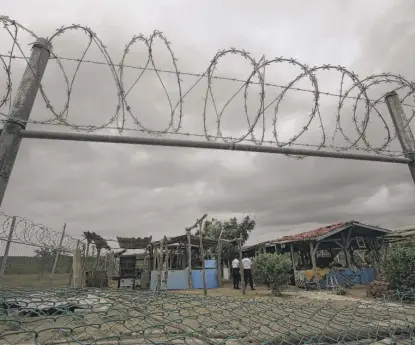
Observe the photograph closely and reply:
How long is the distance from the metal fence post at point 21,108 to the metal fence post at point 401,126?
187 inches

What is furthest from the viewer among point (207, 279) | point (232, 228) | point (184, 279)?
point (232, 228)

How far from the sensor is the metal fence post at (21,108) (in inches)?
111

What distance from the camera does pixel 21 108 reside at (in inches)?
118

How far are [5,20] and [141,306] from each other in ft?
10.2

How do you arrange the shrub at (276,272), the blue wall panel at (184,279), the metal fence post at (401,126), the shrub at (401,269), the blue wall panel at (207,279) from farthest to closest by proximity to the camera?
the blue wall panel at (207,279)
the blue wall panel at (184,279)
the shrub at (276,272)
the shrub at (401,269)
the metal fence post at (401,126)

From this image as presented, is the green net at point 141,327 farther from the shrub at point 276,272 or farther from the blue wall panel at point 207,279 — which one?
the blue wall panel at point 207,279

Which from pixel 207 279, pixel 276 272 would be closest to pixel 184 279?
pixel 207 279

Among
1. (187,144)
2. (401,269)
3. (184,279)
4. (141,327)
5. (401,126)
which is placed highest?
(401,126)

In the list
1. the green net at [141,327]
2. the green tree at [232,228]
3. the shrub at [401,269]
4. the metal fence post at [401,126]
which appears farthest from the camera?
the green tree at [232,228]

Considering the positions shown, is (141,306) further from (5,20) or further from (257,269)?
(257,269)

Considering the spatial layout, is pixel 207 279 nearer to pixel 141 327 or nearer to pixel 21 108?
pixel 141 327

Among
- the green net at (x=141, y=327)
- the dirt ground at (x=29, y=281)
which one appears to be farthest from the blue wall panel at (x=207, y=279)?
the green net at (x=141, y=327)

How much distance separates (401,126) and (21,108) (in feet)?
16.3

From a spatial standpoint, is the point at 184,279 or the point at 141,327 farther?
the point at 184,279
